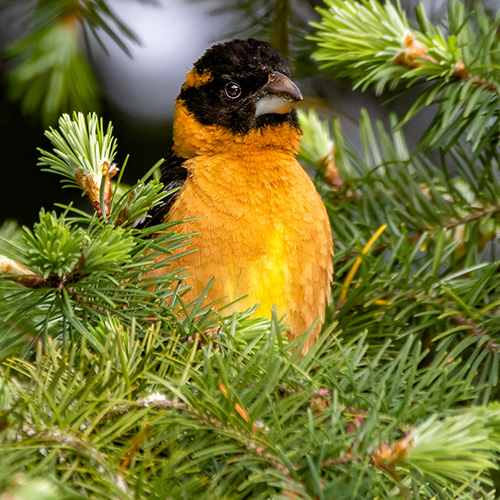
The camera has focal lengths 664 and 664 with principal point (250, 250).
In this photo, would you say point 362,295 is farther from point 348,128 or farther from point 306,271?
point 348,128

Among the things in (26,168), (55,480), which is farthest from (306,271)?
(26,168)

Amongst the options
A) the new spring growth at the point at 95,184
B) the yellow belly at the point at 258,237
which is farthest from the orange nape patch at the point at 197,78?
the new spring growth at the point at 95,184

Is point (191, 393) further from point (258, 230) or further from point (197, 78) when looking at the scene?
point (197, 78)

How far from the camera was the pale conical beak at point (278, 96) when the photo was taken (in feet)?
9.48

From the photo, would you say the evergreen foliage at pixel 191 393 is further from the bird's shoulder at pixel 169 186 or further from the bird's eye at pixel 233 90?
the bird's eye at pixel 233 90

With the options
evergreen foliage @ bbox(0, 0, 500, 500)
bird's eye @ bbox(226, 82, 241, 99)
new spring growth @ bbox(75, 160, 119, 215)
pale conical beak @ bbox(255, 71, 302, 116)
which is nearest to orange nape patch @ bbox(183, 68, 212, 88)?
bird's eye @ bbox(226, 82, 241, 99)

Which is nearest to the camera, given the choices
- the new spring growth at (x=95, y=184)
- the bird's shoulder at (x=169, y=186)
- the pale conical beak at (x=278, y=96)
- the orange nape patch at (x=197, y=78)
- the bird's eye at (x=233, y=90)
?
the new spring growth at (x=95, y=184)

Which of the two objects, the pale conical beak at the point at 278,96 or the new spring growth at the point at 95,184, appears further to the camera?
the pale conical beak at the point at 278,96

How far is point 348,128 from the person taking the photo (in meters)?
4.89

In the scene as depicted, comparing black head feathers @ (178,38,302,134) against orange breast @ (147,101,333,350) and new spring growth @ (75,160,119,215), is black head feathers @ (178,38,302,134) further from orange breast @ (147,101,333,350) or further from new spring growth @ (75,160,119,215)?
new spring growth @ (75,160,119,215)

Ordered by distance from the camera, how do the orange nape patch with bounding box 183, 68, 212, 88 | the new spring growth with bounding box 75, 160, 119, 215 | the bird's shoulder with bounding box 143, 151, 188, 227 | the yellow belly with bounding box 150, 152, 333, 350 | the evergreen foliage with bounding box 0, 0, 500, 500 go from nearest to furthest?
the evergreen foliage with bounding box 0, 0, 500, 500
the new spring growth with bounding box 75, 160, 119, 215
the yellow belly with bounding box 150, 152, 333, 350
the bird's shoulder with bounding box 143, 151, 188, 227
the orange nape patch with bounding box 183, 68, 212, 88

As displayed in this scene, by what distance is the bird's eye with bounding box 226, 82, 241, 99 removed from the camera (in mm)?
3033

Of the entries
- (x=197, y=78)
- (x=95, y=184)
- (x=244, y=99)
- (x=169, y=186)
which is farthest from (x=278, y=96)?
(x=95, y=184)

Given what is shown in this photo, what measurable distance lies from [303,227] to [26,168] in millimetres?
2850
